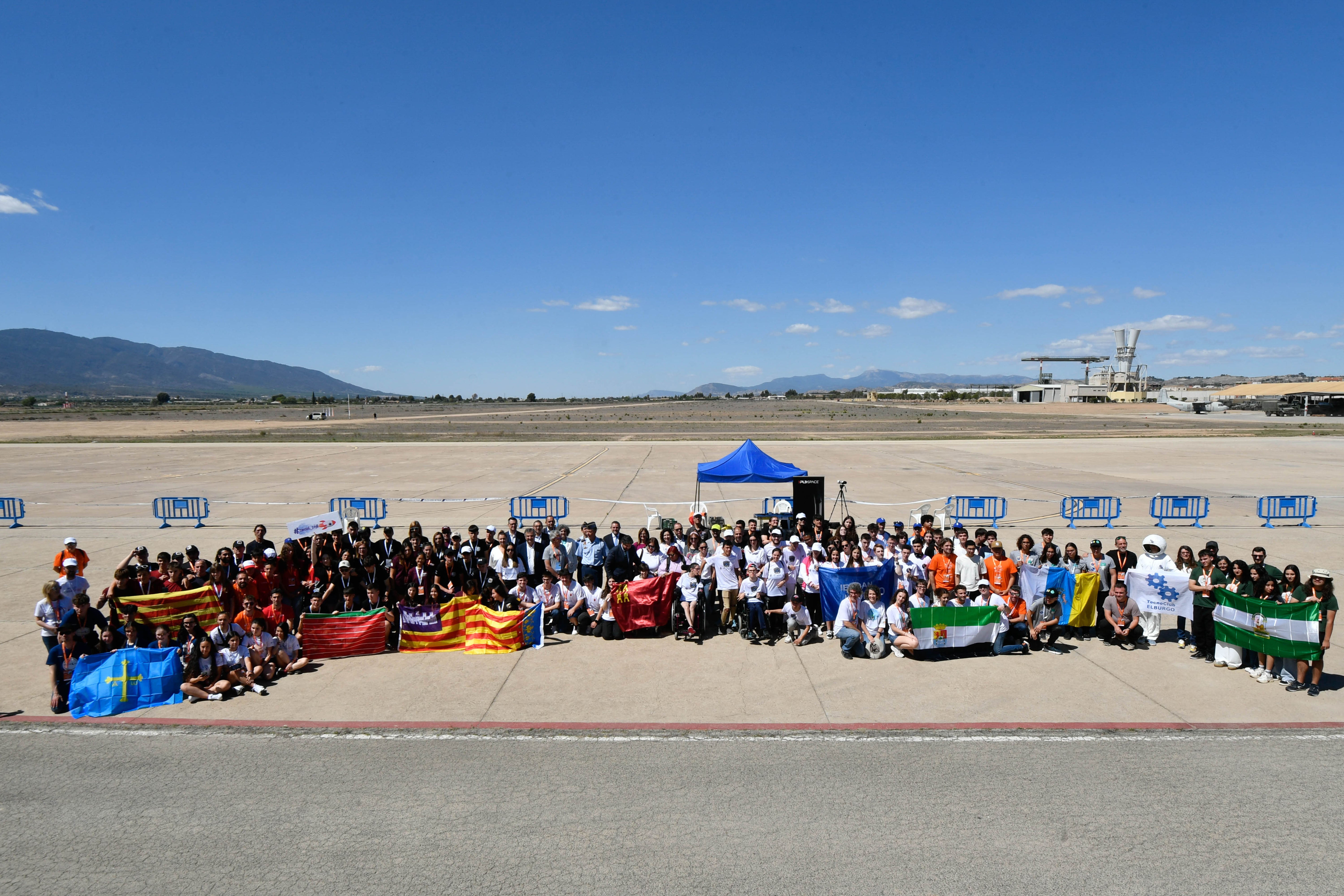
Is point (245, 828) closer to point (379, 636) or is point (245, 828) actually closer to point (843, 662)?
point (379, 636)

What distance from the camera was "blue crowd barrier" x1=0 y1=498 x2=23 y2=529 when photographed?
67.5 feet

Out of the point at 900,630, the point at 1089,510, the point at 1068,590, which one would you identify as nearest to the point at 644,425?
the point at 1089,510

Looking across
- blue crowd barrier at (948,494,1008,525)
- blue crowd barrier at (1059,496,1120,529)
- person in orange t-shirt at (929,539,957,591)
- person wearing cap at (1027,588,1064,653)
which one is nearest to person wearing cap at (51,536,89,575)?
person in orange t-shirt at (929,539,957,591)

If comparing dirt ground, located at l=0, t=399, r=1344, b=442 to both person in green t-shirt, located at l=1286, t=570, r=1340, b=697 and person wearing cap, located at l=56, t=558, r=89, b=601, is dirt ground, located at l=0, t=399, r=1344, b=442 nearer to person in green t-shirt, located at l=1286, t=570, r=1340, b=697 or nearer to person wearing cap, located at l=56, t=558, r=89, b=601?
person wearing cap, located at l=56, t=558, r=89, b=601

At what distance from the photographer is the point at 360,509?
21.2 m

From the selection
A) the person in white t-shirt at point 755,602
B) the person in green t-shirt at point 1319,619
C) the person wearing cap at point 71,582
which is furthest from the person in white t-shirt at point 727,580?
the person wearing cap at point 71,582

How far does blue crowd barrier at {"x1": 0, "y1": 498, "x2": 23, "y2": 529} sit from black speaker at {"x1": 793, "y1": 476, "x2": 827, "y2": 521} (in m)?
21.8

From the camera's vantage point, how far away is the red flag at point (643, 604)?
1120 centimetres

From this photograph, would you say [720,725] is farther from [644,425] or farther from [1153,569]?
[644,425]

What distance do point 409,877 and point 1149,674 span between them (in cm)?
933

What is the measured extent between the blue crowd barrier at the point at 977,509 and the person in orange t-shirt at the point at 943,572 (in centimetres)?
826

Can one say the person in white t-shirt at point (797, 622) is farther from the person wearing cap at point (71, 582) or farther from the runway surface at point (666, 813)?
the person wearing cap at point (71, 582)

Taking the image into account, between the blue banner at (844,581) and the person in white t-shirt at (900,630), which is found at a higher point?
the blue banner at (844,581)

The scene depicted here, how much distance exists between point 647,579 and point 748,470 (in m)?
6.10
